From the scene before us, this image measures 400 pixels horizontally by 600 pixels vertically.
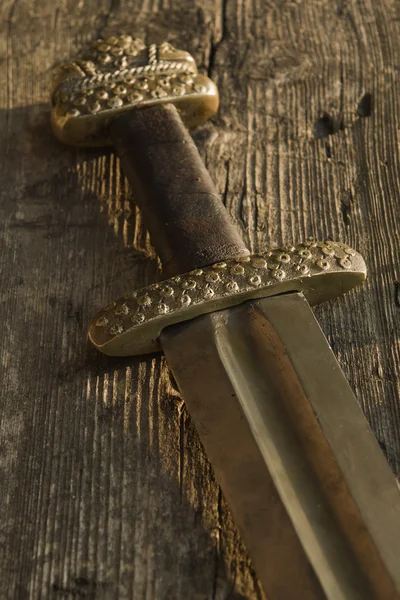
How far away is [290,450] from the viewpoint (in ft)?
3.93

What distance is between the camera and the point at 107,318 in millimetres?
1321

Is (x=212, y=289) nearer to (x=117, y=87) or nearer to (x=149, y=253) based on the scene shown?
(x=149, y=253)

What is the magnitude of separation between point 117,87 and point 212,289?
1.88ft

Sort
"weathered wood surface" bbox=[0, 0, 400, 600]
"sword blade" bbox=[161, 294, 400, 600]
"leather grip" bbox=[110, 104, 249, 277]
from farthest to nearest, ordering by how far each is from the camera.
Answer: "leather grip" bbox=[110, 104, 249, 277], "weathered wood surface" bbox=[0, 0, 400, 600], "sword blade" bbox=[161, 294, 400, 600]

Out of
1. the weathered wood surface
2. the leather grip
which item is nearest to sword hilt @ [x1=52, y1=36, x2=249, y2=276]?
the leather grip

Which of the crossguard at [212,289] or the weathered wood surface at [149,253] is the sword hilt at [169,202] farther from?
the weathered wood surface at [149,253]

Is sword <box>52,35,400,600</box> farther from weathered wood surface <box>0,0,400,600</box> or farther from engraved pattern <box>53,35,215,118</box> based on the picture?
weathered wood surface <box>0,0,400,600</box>

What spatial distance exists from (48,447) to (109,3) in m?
1.33

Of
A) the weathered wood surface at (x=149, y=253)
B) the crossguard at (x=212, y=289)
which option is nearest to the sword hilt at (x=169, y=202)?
the crossguard at (x=212, y=289)

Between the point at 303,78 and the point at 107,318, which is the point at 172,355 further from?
the point at 303,78

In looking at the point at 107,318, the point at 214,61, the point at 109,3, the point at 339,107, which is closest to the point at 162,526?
the point at 107,318

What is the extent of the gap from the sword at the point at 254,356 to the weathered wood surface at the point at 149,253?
4.4 inches

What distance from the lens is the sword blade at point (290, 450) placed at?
1088mm

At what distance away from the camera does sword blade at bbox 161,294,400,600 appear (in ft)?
3.57
